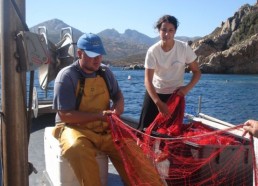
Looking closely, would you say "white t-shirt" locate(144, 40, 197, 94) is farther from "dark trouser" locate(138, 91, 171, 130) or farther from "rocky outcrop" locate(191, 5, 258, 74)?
"rocky outcrop" locate(191, 5, 258, 74)

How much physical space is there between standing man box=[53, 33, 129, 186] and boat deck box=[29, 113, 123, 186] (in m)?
0.55

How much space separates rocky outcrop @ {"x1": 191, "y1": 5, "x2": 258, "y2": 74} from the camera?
102812 mm

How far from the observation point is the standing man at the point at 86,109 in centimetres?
365

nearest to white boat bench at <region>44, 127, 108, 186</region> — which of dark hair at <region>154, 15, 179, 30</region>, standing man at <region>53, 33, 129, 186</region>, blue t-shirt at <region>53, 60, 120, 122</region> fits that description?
standing man at <region>53, 33, 129, 186</region>

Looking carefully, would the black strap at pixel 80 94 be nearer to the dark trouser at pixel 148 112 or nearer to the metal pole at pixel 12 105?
the metal pole at pixel 12 105

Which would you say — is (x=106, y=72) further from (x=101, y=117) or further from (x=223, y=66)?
(x=223, y=66)

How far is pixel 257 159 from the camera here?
11.5 ft

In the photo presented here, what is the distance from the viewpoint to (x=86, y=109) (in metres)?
4.00

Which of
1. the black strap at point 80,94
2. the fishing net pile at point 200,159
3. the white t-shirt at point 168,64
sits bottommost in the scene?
the fishing net pile at point 200,159

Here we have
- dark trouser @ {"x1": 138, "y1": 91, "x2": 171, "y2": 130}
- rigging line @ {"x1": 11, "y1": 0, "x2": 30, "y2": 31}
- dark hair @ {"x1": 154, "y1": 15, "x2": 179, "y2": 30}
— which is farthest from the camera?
dark trouser @ {"x1": 138, "y1": 91, "x2": 171, "y2": 130}

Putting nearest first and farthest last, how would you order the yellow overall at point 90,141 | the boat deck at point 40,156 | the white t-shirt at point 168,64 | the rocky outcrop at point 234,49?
the yellow overall at point 90,141
the boat deck at point 40,156
the white t-shirt at point 168,64
the rocky outcrop at point 234,49

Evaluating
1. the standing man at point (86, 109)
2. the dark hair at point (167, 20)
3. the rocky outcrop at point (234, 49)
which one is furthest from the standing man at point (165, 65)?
the rocky outcrop at point (234, 49)

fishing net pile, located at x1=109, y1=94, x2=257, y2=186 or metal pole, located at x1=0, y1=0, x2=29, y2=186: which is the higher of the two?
metal pole, located at x1=0, y1=0, x2=29, y2=186

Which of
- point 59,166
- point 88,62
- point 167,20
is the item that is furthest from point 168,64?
point 59,166
